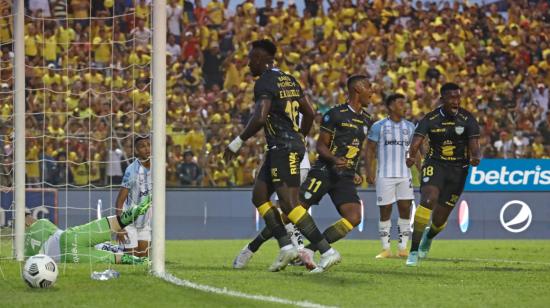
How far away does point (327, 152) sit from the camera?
11992mm

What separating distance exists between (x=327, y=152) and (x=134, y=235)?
14.3 ft

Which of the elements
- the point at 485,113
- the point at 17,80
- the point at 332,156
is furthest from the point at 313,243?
the point at 485,113

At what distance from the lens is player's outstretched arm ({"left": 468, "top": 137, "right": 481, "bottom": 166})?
13500 millimetres

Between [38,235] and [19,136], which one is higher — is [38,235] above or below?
below

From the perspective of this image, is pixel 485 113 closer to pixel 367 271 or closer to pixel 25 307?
pixel 367 271

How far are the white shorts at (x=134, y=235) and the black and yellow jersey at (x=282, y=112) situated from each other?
14.7ft

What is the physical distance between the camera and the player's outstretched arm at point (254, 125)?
10516 mm

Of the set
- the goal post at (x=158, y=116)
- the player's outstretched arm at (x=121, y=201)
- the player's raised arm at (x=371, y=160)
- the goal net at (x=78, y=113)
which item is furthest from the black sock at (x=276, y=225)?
the goal net at (x=78, y=113)

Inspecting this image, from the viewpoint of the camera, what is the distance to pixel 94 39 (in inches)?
1061

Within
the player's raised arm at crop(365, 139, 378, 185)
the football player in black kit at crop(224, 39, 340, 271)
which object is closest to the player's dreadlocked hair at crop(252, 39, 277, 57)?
the football player in black kit at crop(224, 39, 340, 271)

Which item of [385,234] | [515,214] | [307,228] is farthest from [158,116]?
[515,214]

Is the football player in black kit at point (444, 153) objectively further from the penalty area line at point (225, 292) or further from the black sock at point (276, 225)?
the penalty area line at point (225, 292)

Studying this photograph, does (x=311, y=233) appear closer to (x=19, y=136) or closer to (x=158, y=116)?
(x=158, y=116)

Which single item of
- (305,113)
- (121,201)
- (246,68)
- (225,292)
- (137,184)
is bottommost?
(225,292)
